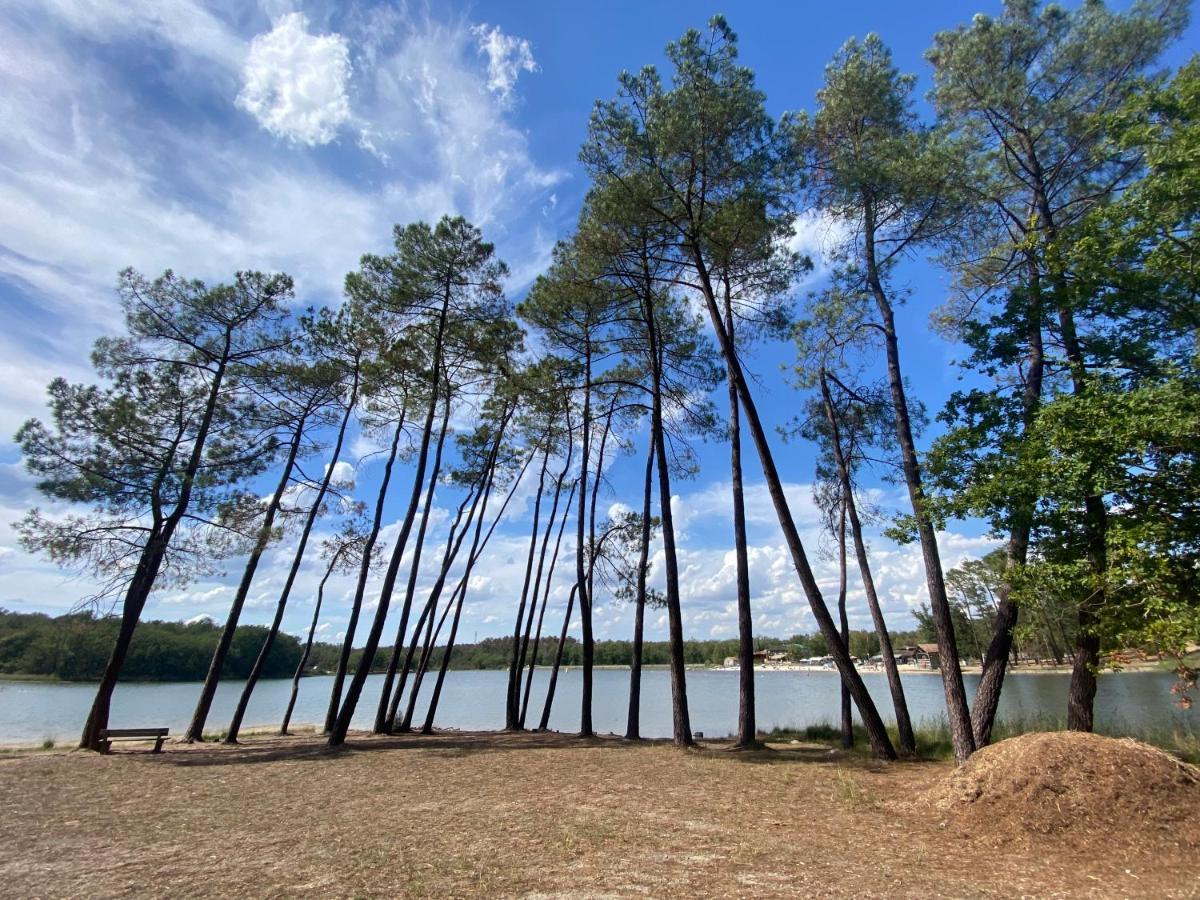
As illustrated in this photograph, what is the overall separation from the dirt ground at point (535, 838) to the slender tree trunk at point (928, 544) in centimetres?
68

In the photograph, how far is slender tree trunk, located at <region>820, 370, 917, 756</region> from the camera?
10492mm

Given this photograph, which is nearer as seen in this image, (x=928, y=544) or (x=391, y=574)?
(x=928, y=544)

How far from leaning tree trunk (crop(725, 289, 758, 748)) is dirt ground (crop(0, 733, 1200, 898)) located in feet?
6.57

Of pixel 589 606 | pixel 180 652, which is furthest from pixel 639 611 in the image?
pixel 180 652

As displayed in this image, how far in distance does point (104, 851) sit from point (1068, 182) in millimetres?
14869

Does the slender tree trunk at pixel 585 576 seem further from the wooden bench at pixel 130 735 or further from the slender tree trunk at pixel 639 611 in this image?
the wooden bench at pixel 130 735

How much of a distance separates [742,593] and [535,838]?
6.79m

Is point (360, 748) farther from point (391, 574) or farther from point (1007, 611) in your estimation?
point (1007, 611)

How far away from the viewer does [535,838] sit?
488cm

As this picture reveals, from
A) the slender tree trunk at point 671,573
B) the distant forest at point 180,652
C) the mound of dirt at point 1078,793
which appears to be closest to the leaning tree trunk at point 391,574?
the slender tree trunk at point 671,573

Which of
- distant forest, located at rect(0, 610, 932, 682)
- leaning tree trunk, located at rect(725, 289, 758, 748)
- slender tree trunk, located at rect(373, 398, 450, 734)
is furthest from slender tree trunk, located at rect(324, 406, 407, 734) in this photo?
distant forest, located at rect(0, 610, 932, 682)

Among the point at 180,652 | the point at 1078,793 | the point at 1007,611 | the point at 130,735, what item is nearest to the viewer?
the point at 1078,793

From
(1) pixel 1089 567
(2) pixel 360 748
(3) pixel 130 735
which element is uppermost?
(1) pixel 1089 567

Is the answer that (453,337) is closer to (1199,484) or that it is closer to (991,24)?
(991,24)
